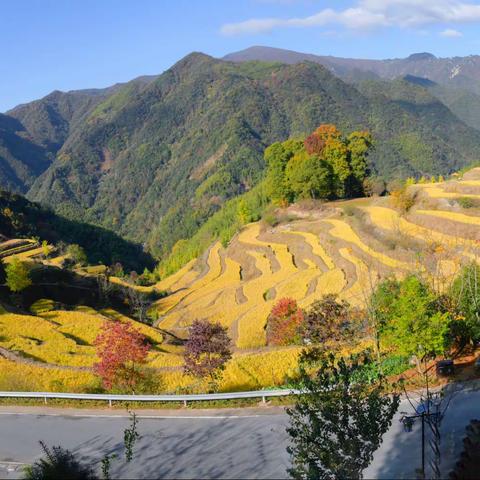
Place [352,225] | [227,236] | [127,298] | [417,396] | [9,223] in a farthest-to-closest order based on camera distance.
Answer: [9,223], [227,236], [127,298], [352,225], [417,396]

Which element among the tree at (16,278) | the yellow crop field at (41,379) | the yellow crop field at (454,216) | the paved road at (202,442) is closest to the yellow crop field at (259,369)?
the paved road at (202,442)

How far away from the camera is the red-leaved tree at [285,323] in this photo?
32.4 meters

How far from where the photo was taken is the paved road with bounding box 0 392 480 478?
49.1 feet

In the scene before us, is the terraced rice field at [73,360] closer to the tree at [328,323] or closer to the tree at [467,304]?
the tree at [328,323]

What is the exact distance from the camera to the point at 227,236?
96250 mm

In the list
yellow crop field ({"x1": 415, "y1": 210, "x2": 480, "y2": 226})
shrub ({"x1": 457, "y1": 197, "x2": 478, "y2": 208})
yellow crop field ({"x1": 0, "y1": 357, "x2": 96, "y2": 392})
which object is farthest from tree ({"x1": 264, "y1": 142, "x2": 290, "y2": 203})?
yellow crop field ({"x1": 0, "y1": 357, "x2": 96, "y2": 392})

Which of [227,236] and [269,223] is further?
[227,236]

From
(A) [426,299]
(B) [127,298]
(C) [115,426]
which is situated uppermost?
(A) [426,299]

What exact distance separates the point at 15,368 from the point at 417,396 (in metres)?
22.7

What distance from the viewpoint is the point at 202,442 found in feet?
56.4

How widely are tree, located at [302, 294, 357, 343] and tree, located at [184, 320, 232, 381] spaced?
5.41m

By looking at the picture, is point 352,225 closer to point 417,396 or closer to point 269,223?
point 269,223

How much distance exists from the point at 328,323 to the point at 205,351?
7119 millimetres

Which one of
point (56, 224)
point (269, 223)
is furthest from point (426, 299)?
point (56, 224)
